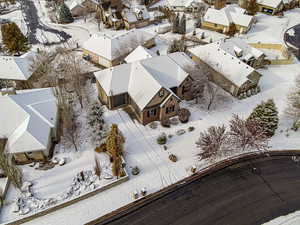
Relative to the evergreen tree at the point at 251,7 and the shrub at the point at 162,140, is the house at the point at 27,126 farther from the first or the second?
the evergreen tree at the point at 251,7

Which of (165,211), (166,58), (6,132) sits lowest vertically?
(165,211)

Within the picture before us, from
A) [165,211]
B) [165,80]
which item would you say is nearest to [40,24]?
[165,80]

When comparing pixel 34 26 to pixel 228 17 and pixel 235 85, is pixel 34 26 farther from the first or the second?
pixel 235 85

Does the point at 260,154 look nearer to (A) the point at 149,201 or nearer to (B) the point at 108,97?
(A) the point at 149,201

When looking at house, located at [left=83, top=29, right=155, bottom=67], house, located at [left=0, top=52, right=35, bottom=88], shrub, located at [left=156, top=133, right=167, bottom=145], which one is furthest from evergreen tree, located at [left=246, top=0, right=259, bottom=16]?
house, located at [left=0, top=52, right=35, bottom=88]

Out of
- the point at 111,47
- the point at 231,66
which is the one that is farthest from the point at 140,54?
the point at 231,66

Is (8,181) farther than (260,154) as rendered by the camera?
No
